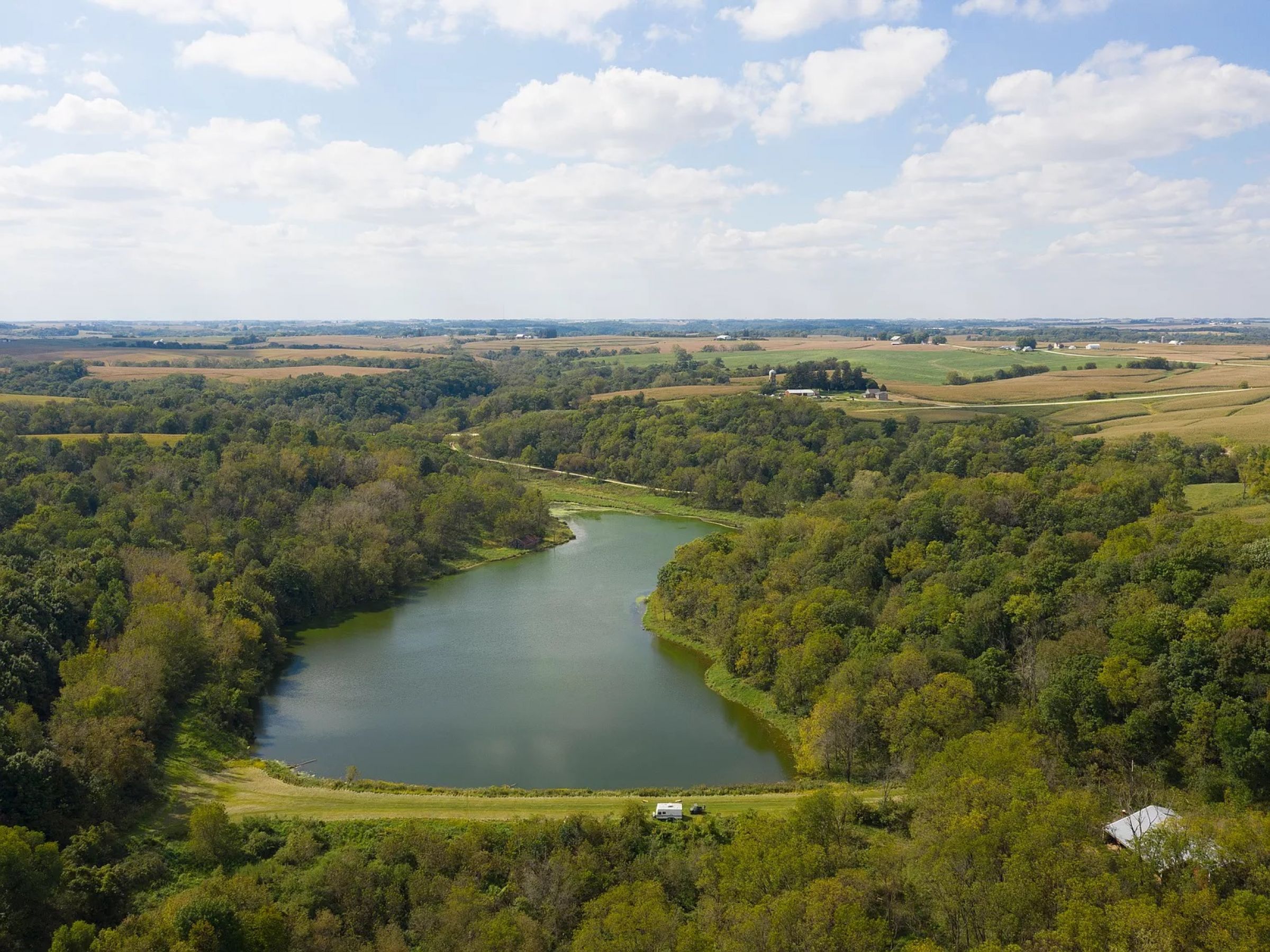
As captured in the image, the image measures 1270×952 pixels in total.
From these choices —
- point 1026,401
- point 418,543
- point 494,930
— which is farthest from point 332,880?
point 1026,401

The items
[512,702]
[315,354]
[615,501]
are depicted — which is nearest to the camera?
[512,702]

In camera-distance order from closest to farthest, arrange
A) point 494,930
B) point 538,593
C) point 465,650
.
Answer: point 494,930, point 465,650, point 538,593

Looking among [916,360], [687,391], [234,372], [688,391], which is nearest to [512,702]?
[688,391]

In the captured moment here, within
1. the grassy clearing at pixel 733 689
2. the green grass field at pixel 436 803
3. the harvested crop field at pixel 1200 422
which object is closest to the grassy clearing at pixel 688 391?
the harvested crop field at pixel 1200 422

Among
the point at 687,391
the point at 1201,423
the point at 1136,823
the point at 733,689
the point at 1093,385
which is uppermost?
the point at 1093,385

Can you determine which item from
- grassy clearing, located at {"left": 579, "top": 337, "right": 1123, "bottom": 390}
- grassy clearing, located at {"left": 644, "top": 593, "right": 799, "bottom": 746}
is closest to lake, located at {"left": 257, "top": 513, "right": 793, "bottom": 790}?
grassy clearing, located at {"left": 644, "top": 593, "right": 799, "bottom": 746}

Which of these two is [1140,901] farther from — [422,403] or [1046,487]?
[422,403]

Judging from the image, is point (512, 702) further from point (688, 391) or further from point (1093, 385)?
point (1093, 385)

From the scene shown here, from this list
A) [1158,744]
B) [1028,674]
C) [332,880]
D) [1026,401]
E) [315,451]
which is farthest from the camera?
[1026,401]
